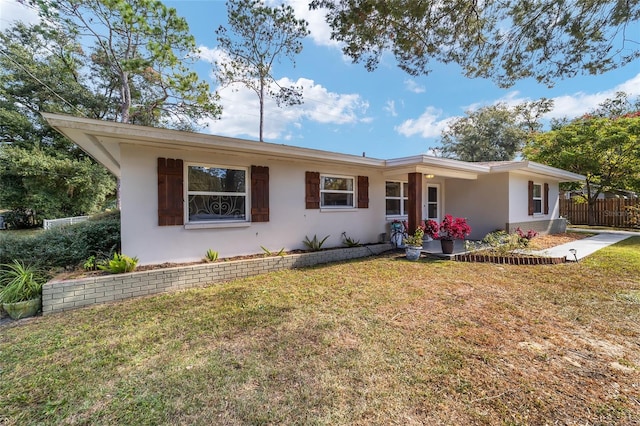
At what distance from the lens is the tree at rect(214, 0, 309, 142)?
541 inches

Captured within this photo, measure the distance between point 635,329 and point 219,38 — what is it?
17902 mm

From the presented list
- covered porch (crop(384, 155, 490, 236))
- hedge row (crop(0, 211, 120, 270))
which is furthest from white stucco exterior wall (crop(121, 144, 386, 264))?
covered porch (crop(384, 155, 490, 236))

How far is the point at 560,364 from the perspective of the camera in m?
2.41

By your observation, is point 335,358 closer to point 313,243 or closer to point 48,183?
point 313,243

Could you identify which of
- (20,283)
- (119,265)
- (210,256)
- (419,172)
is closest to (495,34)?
(419,172)

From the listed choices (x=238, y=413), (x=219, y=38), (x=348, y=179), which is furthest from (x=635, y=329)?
(x=219, y=38)

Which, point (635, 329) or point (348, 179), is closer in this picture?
point (635, 329)

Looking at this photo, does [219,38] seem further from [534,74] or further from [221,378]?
[221,378]

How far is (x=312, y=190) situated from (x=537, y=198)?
9.91 metres

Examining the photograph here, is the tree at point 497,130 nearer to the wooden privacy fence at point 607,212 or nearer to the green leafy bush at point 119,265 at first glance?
the wooden privacy fence at point 607,212

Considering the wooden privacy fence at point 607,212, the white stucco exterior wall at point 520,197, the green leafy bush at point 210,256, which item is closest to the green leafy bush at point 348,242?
the green leafy bush at point 210,256

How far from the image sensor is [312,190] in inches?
272

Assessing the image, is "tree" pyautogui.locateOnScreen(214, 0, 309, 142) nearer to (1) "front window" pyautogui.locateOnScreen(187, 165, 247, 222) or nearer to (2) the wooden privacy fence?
(1) "front window" pyautogui.locateOnScreen(187, 165, 247, 222)

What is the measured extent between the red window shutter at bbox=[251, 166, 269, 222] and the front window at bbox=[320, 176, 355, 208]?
171 centimetres
